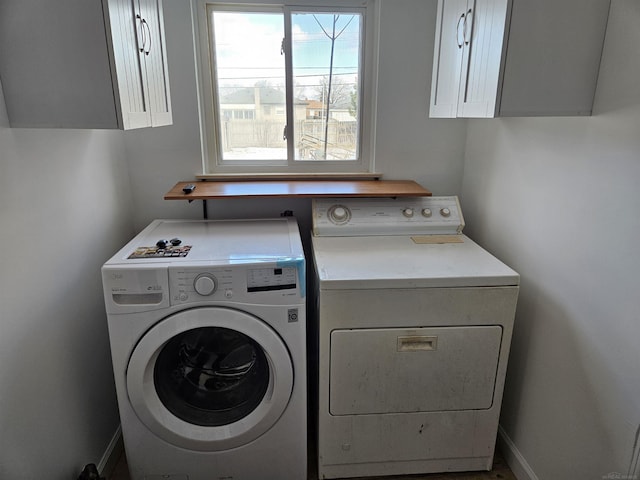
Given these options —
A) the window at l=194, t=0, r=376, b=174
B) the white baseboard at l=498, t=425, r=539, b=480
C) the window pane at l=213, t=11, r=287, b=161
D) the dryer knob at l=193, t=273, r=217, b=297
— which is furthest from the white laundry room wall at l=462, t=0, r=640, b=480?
the dryer knob at l=193, t=273, r=217, b=297

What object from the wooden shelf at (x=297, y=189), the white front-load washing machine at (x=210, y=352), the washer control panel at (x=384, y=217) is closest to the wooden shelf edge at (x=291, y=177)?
the wooden shelf at (x=297, y=189)

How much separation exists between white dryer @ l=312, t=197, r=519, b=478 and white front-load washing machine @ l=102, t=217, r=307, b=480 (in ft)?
0.45

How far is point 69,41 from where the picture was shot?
1122 mm

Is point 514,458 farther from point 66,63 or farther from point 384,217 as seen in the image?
point 66,63

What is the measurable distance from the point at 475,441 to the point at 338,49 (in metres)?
1.91

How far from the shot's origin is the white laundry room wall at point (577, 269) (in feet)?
3.85

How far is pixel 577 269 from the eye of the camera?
4.50ft

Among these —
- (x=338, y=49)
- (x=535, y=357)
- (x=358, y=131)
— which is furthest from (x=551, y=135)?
(x=338, y=49)

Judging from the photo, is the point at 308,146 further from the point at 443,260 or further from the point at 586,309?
the point at 586,309

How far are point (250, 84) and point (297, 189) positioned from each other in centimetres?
63

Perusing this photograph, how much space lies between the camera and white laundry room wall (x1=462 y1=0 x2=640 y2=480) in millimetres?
1175

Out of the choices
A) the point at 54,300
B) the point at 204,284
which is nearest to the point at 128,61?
the point at 204,284

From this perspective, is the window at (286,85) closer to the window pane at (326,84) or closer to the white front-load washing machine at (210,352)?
the window pane at (326,84)

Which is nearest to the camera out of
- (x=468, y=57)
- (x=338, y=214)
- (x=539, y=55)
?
(x=539, y=55)
